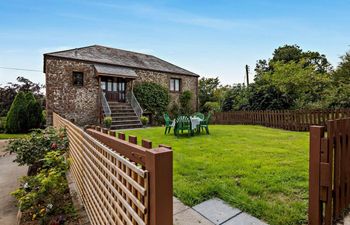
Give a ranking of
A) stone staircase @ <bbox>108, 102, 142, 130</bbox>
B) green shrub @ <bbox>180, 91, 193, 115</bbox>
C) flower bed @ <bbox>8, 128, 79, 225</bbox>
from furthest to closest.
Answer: green shrub @ <bbox>180, 91, 193, 115</bbox> < stone staircase @ <bbox>108, 102, 142, 130</bbox> < flower bed @ <bbox>8, 128, 79, 225</bbox>

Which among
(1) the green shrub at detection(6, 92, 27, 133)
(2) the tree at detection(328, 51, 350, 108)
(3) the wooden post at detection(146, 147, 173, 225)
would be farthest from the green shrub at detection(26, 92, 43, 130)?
(2) the tree at detection(328, 51, 350, 108)

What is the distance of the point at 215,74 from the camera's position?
110 ft

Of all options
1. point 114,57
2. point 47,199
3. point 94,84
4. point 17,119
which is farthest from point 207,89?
point 47,199

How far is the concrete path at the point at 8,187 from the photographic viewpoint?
3.71 meters

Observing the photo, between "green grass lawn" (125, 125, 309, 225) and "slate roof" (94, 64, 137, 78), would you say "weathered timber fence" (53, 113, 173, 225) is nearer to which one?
"green grass lawn" (125, 125, 309, 225)

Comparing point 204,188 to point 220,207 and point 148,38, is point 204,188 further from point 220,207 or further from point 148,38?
point 148,38

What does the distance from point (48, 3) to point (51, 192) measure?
36.3 feet

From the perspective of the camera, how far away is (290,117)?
449 inches

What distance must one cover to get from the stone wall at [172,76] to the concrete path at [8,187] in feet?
36.1

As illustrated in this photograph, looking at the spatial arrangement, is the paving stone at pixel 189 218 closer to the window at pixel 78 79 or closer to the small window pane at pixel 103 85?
the window at pixel 78 79

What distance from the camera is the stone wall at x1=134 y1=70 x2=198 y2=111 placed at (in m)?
17.5

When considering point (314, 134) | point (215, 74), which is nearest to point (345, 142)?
point (314, 134)

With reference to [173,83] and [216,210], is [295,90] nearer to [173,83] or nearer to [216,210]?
[173,83]

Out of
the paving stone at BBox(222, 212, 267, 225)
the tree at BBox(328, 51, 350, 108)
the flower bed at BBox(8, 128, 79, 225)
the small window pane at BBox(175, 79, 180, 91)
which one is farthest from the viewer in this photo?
the small window pane at BBox(175, 79, 180, 91)
